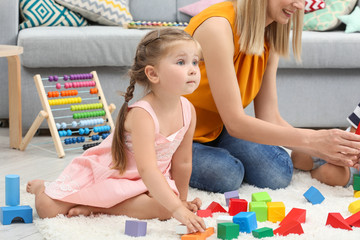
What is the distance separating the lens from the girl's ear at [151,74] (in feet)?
4.84

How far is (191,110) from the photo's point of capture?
163 cm

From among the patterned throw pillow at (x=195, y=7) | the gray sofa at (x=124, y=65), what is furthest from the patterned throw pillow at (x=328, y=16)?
the patterned throw pillow at (x=195, y=7)

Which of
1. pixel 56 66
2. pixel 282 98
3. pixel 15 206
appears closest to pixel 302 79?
pixel 282 98

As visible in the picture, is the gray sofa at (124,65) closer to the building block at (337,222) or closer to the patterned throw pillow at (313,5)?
the patterned throw pillow at (313,5)

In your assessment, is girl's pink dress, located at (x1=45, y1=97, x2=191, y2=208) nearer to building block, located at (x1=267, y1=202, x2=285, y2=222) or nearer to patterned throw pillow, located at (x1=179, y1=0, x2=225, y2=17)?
building block, located at (x1=267, y1=202, x2=285, y2=222)

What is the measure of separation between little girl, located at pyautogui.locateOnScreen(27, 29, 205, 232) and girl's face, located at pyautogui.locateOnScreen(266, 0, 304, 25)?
33cm

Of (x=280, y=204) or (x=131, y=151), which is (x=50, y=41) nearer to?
(x=131, y=151)

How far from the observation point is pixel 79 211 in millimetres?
1537

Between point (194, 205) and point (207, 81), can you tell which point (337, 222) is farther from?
point (207, 81)

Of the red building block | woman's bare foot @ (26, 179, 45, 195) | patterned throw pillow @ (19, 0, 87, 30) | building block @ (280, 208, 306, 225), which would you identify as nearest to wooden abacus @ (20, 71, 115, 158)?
patterned throw pillow @ (19, 0, 87, 30)

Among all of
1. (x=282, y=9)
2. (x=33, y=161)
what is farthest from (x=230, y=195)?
(x=33, y=161)

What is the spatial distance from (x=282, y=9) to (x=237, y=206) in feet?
1.98

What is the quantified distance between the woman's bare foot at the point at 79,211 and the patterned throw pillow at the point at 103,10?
5.33 feet

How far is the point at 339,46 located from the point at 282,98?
0.38 metres
